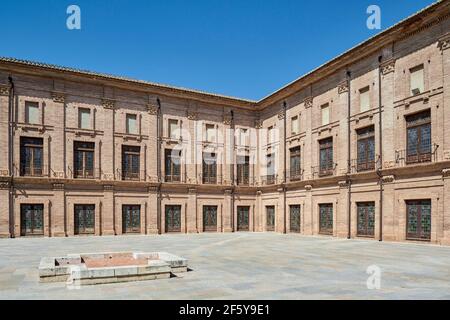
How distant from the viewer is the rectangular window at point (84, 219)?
1120 inches

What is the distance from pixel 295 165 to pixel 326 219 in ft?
17.9

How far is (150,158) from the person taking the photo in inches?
1222

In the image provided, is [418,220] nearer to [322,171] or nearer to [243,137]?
[322,171]

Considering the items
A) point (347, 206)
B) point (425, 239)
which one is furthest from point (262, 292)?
point (347, 206)

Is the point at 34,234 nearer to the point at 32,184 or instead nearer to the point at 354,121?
the point at 32,184

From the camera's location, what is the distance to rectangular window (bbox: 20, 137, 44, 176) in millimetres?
27109

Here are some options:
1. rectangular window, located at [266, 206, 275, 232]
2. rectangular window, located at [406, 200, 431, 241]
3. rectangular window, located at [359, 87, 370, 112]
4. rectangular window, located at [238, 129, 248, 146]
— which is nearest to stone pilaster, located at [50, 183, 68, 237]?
rectangular window, located at [238, 129, 248, 146]

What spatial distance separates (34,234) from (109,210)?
510 centimetres

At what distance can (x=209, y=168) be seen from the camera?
33.7 m

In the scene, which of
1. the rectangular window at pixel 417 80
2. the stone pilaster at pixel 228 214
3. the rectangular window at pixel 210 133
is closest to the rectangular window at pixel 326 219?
the stone pilaster at pixel 228 214

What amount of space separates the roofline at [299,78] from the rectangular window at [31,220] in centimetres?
944

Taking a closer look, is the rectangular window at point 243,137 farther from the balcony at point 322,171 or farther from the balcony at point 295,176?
the balcony at point 322,171

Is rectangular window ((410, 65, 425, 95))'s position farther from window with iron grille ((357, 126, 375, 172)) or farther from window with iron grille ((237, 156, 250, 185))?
window with iron grille ((237, 156, 250, 185))

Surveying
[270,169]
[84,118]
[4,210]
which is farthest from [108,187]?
[270,169]
